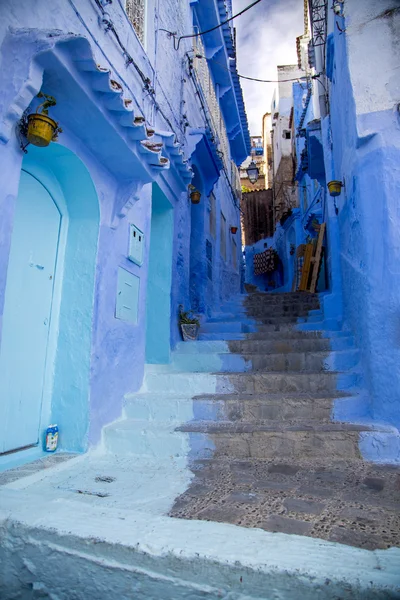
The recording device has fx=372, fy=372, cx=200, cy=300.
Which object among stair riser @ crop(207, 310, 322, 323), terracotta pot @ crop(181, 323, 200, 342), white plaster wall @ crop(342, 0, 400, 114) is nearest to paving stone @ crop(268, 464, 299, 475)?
terracotta pot @ crop(181, 323, 200, 342)

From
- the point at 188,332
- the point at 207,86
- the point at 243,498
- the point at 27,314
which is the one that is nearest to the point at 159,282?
the point at 188,332

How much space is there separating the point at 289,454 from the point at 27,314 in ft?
8.86

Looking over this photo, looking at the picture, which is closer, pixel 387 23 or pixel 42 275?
pixel 42 275

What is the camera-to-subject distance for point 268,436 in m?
3.48

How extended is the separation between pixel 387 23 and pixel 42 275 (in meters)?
4.81

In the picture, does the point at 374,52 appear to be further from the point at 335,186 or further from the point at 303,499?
the point at 303,499

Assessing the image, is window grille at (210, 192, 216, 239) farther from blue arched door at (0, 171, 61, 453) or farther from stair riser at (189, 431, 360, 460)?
stair riser at (189, 431, 360, 460)

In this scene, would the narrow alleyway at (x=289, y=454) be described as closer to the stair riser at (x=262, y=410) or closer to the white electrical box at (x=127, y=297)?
the stair riser at (x=262, y=410)

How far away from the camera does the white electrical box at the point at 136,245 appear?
454 cm

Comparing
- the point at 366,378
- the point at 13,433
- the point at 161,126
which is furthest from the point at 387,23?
the point at 13,433

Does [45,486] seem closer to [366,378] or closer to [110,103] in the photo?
[110,103]

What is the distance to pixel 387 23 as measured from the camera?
4.34 metres

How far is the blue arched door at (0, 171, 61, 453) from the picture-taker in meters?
3.11

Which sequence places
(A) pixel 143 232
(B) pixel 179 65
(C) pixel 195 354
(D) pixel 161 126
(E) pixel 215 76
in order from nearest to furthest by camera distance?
(A) pixel 143 232, (C) pixel 195 354, (D) pixel 161 126, (B) pixel 179 65, (E) pixel 215 76
